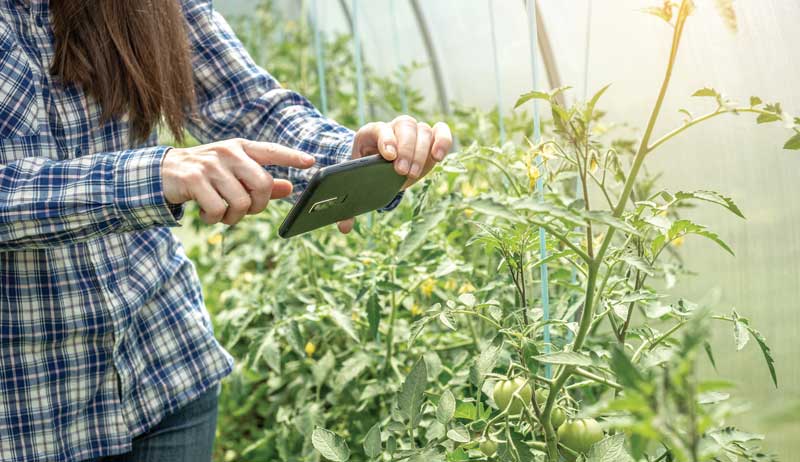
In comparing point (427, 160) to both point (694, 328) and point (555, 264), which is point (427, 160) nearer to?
point (694, 328)

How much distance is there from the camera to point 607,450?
29.8 inches

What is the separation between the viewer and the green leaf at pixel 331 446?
832mm

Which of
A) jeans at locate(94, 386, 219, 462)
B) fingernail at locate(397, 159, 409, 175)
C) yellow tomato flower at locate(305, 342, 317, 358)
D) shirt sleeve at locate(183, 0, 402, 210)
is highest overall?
shirt sleeve at locate(183, 0, 402, 210)

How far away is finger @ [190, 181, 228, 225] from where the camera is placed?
79 cm

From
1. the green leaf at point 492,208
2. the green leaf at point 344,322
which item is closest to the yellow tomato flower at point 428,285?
the green leaf at point 344,322

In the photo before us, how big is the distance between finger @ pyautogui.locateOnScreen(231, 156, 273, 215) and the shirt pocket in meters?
0.32

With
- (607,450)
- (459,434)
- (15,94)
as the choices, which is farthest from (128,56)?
(607,450)

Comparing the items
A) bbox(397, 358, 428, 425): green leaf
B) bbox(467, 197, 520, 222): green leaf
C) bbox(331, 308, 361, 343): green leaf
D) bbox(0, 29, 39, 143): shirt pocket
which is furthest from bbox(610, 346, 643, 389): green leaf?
bbox(331, 308, 361, 343): green leaf

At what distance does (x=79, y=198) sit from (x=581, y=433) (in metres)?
0.56

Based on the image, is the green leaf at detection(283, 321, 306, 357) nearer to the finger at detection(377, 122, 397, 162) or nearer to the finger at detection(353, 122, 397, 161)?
the finger at detection(353, 122, 397, 161)

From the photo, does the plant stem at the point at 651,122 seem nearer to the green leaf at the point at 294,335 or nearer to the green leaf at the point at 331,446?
the green leaf at the point at 331,446

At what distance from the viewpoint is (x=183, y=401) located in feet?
3.75

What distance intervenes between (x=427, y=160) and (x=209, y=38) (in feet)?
1.50

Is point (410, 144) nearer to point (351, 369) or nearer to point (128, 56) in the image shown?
point (128, 56)
